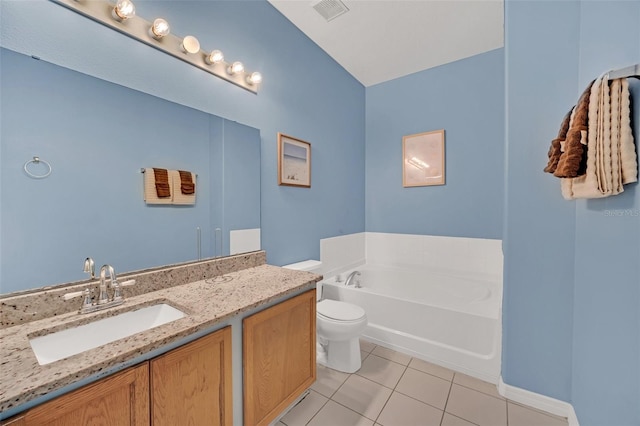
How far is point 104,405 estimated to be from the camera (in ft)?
2.50

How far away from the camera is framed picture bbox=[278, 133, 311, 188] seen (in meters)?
2.22

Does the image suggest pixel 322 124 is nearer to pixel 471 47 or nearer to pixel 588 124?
pixel 471 47

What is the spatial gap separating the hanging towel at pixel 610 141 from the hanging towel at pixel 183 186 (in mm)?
2008

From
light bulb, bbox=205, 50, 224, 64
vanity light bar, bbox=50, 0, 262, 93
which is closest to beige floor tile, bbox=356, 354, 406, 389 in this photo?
vanity light bar, bbox=50, 0, 262, 93

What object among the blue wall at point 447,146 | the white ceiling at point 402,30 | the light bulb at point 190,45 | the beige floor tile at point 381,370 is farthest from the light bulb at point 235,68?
the beige floor tile at point 381,370

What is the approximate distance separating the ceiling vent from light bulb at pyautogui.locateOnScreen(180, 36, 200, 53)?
1.10m

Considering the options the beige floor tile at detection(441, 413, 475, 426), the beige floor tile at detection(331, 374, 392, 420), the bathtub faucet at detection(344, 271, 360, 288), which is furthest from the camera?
the bathtub faucet at detection(344, 271, 360, 288)

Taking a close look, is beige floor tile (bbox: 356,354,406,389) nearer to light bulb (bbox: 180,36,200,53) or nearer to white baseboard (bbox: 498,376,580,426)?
white baseboard (bbox: 498,376,580,426)

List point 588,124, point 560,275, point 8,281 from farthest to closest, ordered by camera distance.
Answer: point 560,275
point 588,124
point 8,281

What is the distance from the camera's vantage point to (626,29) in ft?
3.37

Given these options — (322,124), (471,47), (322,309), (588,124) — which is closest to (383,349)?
(322,309)

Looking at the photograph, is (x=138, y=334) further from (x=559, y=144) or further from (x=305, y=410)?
(x=559, y=144)

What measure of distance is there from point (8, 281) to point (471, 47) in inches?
146

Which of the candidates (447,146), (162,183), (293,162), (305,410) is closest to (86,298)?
(162,183)
